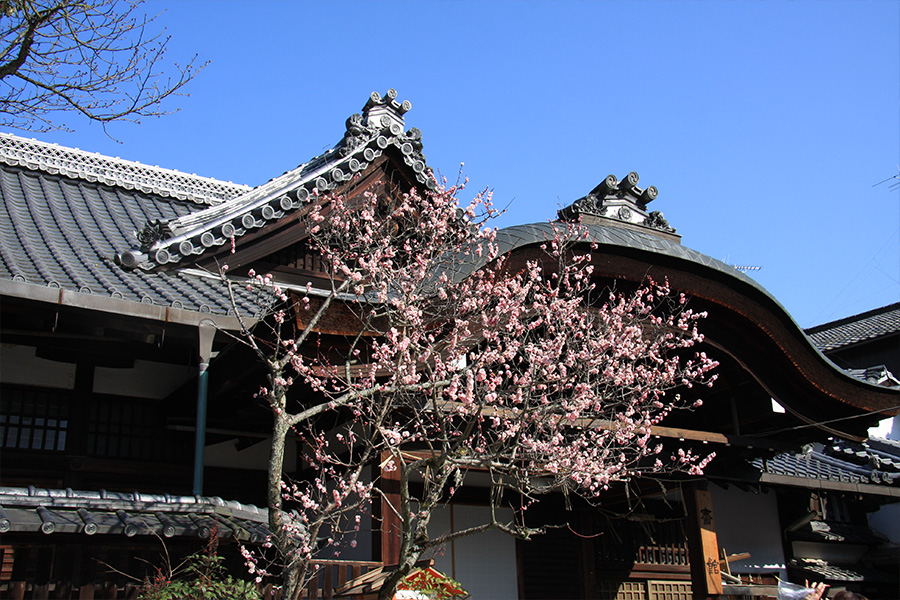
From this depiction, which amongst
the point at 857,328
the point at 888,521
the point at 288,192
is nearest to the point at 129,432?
the point at 288,192

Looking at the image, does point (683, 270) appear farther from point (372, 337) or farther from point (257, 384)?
point (257, 384)

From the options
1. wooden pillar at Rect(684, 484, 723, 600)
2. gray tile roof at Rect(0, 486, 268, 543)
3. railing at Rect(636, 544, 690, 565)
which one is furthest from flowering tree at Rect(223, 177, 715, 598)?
railing at Rect(636, 544, 690, 565)

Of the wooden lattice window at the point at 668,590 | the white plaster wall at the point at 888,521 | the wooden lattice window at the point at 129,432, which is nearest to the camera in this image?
the wooden lattice window at the point at 129,432

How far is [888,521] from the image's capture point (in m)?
14.4

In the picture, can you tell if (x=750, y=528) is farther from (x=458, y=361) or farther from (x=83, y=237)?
(x=83, y=237)

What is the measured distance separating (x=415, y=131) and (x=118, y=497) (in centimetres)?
597

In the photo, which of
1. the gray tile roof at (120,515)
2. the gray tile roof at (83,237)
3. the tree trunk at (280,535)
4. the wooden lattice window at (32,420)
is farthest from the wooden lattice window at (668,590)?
the wooden lattice window at (32,420)

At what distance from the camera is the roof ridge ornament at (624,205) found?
11172mm

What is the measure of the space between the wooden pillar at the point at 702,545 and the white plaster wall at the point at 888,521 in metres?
5.92

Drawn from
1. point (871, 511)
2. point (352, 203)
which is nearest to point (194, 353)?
point (352, 203)

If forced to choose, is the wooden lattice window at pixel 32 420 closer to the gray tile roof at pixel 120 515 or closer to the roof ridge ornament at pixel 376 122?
the gray tile roof at pixel 120 515

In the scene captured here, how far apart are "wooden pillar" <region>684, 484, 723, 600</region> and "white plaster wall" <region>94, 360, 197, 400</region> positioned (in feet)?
20.9

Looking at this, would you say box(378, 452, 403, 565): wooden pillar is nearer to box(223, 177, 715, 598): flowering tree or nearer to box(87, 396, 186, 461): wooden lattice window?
box(223, 177, 715, 598): flowering tree

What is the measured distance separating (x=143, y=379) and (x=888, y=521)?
12.6m
